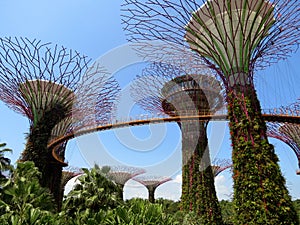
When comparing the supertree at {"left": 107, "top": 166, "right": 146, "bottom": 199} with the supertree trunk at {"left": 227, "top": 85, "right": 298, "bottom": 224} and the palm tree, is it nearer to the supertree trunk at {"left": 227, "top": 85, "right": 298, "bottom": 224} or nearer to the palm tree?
the palm tree

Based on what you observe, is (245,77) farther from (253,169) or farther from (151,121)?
(151,121)

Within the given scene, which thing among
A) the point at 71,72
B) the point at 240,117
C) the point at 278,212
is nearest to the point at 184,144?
the point at 71,72

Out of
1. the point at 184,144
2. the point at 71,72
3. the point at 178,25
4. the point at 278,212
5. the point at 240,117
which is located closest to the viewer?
the point at 278,212

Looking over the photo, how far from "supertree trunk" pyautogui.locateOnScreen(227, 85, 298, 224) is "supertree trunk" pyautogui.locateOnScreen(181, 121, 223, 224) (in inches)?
276

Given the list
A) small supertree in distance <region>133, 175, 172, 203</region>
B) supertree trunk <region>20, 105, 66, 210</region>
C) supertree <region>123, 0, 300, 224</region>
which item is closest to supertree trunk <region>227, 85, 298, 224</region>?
supertree <region>123, 0, 300, 224</region>

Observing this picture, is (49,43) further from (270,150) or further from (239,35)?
(270,150)

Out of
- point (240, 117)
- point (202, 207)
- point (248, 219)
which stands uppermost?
point (240, 117)

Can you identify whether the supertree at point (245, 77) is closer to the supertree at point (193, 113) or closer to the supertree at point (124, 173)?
the supertree at point (193, 113)

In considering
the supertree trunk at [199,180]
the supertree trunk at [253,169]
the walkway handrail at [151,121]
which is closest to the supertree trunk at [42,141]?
the walkway handrail at [151,121]

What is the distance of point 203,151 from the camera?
15.5 m

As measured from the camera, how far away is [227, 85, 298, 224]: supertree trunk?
6414 millimetres

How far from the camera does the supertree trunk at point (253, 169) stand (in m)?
6.41

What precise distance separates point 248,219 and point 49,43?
12.0m

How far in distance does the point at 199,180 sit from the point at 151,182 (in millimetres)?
25445
